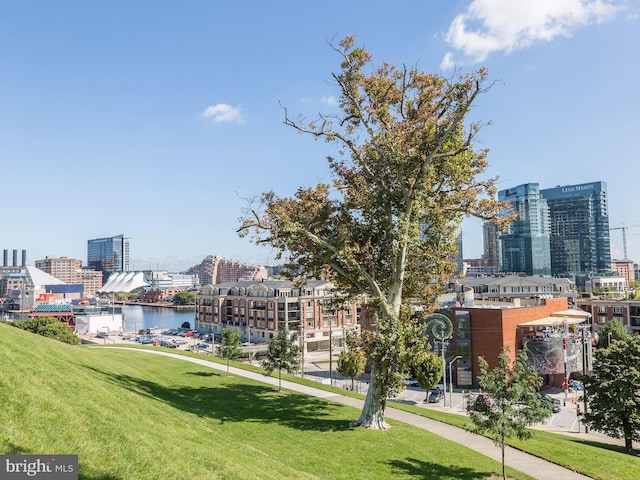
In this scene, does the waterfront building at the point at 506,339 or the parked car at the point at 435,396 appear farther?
the waterfront building at the point at 506,339

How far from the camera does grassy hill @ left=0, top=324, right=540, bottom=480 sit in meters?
9.60

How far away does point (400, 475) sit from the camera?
610 inches

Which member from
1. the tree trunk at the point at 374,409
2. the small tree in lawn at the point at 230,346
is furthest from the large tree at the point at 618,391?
the small tree in lawn at the point at 230,346

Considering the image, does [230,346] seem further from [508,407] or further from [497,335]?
[497,335]

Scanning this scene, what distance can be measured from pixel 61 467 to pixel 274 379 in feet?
91.6

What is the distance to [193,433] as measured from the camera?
15.2 metres

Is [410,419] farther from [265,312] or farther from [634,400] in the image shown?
[265,312]

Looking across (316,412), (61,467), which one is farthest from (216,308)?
(61,467)

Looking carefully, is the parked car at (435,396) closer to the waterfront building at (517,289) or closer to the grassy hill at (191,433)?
the grassy hill at (191,433)

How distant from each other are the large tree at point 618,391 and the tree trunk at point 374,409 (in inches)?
642

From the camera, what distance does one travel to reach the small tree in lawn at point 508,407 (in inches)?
620

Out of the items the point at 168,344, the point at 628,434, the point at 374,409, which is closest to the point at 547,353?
the point at 628,434

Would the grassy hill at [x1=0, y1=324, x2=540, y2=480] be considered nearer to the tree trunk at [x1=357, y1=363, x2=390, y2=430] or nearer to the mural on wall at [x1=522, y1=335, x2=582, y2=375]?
the tree trunk at [x1=357, y1=363, x2=390, y2=430]

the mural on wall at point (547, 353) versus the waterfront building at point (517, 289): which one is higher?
the waterfront building at point (517, 289)
